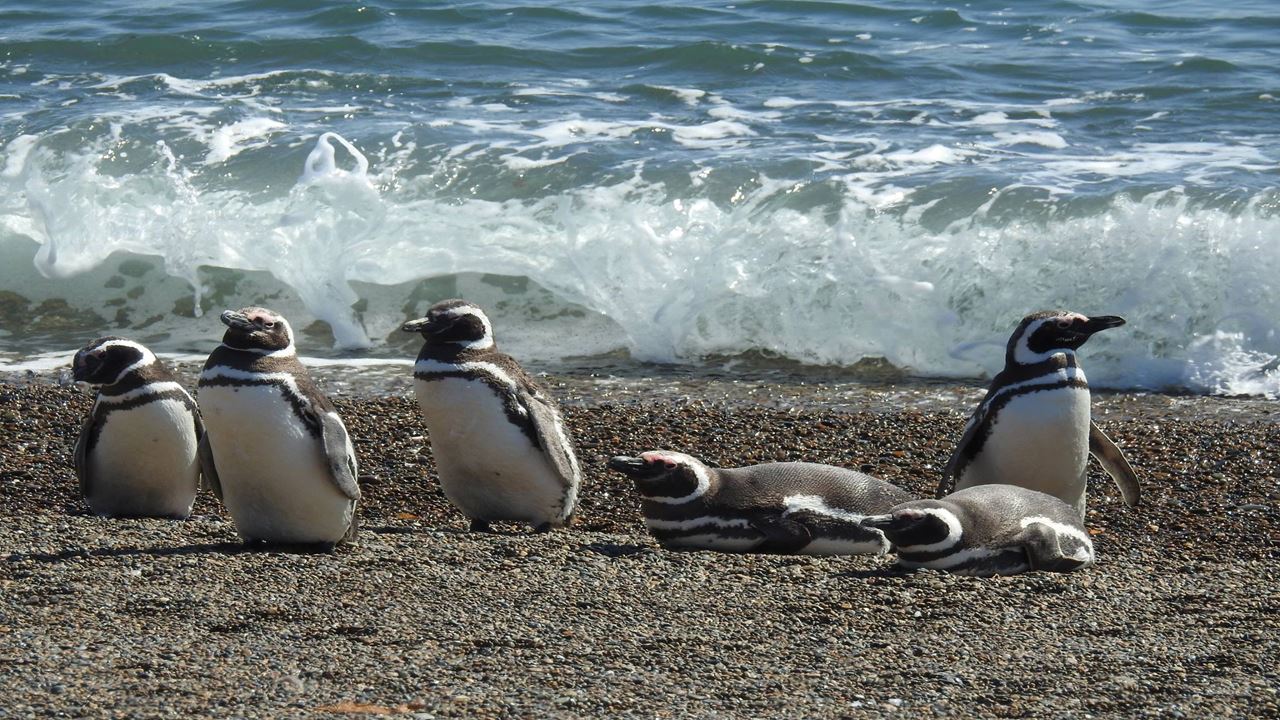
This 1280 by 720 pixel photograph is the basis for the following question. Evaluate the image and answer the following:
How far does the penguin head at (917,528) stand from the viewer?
4793mm

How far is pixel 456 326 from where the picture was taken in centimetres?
552

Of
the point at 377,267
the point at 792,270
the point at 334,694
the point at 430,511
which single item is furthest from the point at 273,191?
the point at 334,694

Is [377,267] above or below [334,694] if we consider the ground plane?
below

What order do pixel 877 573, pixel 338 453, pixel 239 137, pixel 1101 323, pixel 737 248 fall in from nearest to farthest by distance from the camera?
pixel 877 573 → pixel 338 453 → pixel 1101 323 → pixel 737 248 → pixel 239 137

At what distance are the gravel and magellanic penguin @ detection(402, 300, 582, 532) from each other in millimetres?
151

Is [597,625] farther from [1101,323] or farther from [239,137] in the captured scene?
[239,137]

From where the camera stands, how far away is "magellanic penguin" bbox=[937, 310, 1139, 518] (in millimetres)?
5844

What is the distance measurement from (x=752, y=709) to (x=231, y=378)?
7.25 feet

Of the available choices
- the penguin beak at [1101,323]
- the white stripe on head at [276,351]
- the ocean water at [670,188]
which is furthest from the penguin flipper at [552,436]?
the ocean water at [670,188]

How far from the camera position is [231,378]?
4914mm

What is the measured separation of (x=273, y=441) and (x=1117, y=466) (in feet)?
10.3

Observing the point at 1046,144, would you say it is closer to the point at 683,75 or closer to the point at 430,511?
the point at 683,75

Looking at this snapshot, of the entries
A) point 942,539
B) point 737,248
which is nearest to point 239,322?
point 942,539

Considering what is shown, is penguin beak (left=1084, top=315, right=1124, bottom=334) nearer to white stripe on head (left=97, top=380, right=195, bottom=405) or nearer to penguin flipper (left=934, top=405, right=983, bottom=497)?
penguin flipper (left=934, top=405, right=983, bottom=497)
